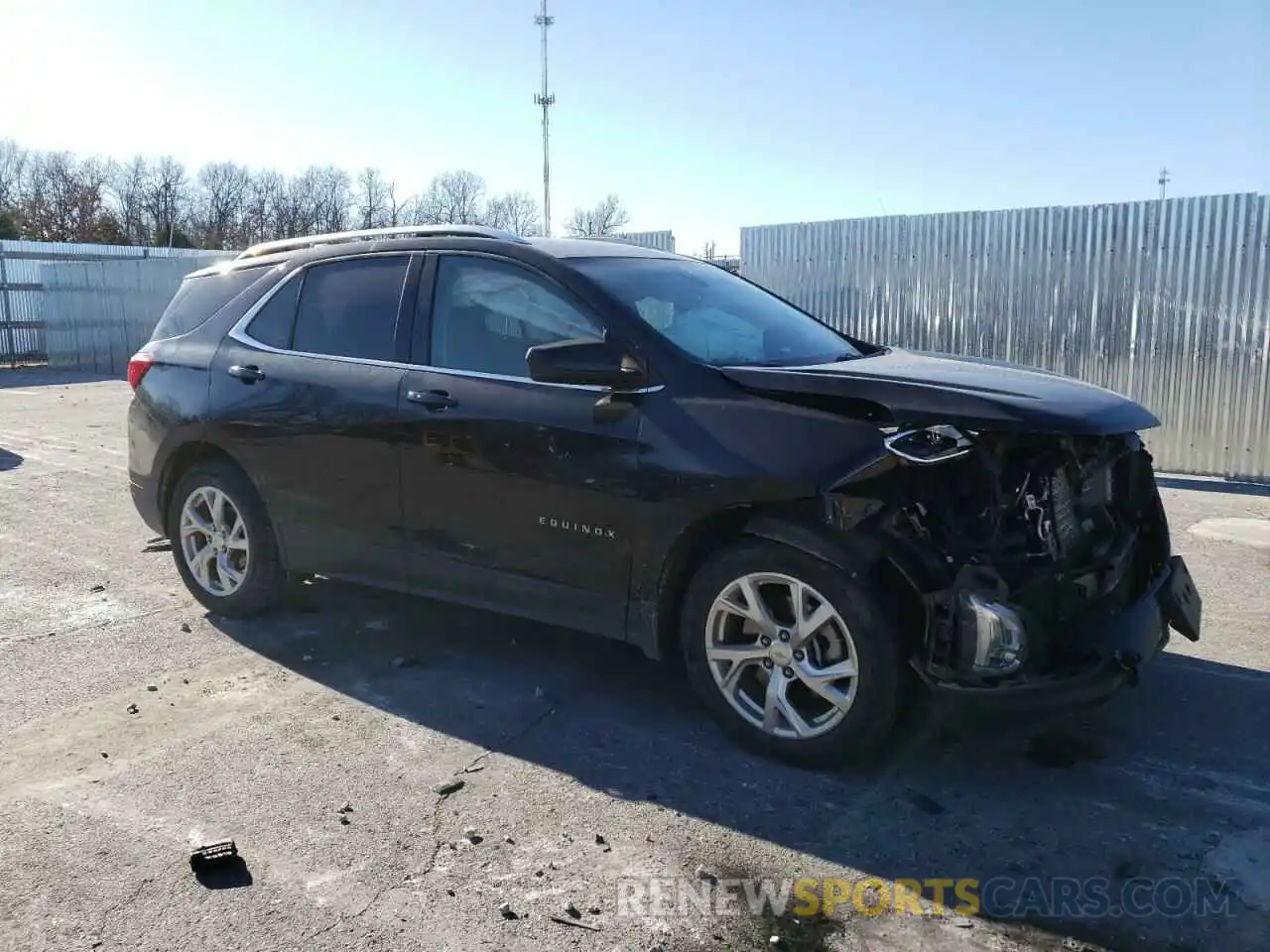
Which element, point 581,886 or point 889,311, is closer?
point 581,886

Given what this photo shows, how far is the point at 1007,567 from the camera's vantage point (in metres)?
3.47

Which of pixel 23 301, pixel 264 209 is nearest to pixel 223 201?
pixel 264 209

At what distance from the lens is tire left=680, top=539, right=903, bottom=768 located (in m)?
3.50

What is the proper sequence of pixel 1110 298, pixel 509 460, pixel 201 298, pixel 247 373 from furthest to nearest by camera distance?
pixel 1110 298 → pixel 201 298 → pixel 247 373 → pixel 509 460

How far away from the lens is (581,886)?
3.02 m

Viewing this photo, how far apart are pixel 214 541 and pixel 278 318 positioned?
1.21 m

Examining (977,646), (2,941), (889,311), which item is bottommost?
(2,941)

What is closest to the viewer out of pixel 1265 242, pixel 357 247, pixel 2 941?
pixel 2 941

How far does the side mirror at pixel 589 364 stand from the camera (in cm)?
390

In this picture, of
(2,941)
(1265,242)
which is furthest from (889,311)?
(2,941)

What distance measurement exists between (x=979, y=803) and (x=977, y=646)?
0.56 m

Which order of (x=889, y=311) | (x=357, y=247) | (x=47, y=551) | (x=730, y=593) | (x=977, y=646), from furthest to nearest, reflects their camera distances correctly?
1. (x=889, y=311)
2. (x=47, y=551)
3. (x=357, y=247)
4. (x=730, y=593)
5. (x=977, y=646)

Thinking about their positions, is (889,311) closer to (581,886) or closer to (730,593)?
(730,593)

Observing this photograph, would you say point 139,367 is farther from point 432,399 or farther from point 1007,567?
point 1007,567
